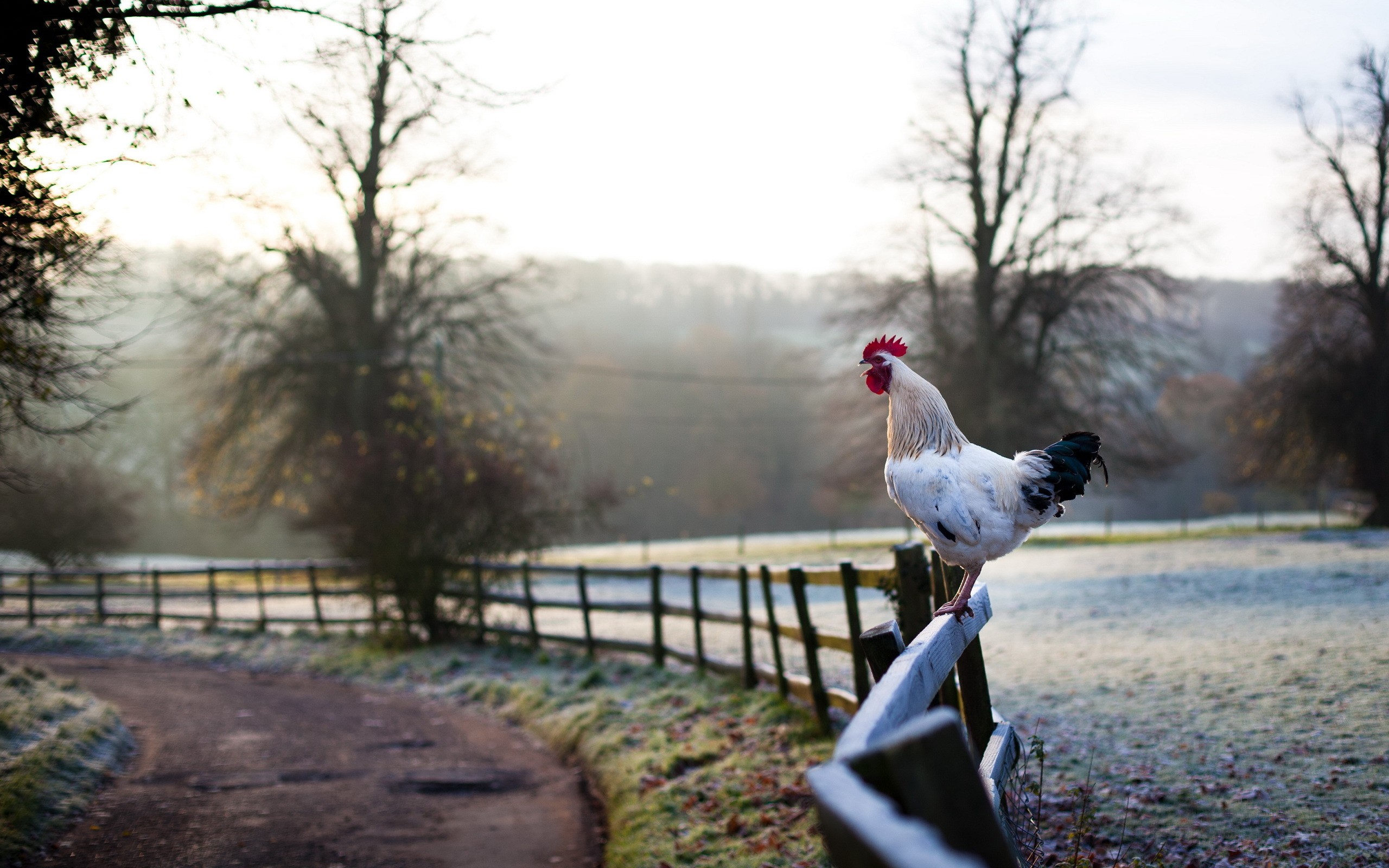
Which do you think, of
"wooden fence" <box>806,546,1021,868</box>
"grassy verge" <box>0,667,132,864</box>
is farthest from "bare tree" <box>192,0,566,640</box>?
"wooden fence" <box>806,546,1021,868</box>

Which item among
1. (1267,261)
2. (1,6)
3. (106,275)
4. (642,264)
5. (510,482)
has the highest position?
(642,264)

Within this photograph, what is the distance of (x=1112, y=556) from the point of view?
24.0m

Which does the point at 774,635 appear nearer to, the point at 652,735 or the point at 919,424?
the point at 652,735

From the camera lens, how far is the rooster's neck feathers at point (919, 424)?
4.41 meters

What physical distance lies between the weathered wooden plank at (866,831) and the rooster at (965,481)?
95.8 inches

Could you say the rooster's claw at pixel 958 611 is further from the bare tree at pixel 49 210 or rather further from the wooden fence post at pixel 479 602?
the wooden fence post at pixel 479 602

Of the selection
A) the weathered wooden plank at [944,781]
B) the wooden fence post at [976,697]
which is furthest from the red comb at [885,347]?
the weathered wooden plank at [944,781]

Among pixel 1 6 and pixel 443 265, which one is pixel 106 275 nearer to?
pixel 1 6

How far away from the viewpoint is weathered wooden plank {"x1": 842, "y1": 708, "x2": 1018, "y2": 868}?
151 cm

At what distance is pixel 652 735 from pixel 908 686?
21.3 ft

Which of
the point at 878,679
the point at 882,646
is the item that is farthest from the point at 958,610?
the point at 878,679

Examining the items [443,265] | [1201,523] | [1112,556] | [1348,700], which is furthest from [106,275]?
[1201,523]

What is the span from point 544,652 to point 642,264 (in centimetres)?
6400

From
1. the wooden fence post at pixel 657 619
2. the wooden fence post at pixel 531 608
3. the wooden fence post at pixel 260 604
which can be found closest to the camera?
the wooden fence post at pixel 657 619
